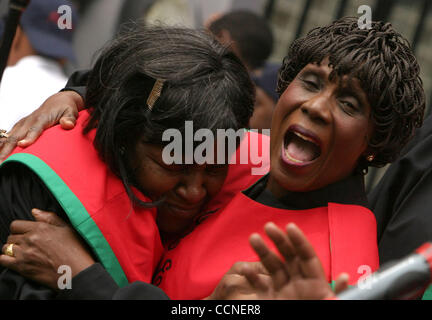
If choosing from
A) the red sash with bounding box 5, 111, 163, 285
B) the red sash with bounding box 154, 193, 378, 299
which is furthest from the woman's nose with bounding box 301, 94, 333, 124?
the red sash with bounding box 5, 111, 163, 285

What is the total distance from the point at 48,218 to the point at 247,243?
66 centimetres

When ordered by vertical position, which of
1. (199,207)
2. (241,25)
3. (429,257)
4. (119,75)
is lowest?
(199,207)

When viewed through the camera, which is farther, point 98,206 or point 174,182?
point 174,182

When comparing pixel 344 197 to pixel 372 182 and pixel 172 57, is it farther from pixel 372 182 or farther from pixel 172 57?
pixel 372 182

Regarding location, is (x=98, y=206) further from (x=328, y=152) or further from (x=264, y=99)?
(x=264, y=99)

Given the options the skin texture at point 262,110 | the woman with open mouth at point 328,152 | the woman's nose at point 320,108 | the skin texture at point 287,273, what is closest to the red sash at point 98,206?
the woman with open mouth at point 328,152

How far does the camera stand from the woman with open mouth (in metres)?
2.04

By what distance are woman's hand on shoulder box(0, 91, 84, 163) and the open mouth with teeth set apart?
790 millimetres

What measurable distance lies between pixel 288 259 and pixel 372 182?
13.1ft

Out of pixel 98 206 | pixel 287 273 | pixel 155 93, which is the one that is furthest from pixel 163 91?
pixel 287 273

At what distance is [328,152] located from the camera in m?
2.11

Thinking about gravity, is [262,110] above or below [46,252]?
above

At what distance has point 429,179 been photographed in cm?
241
